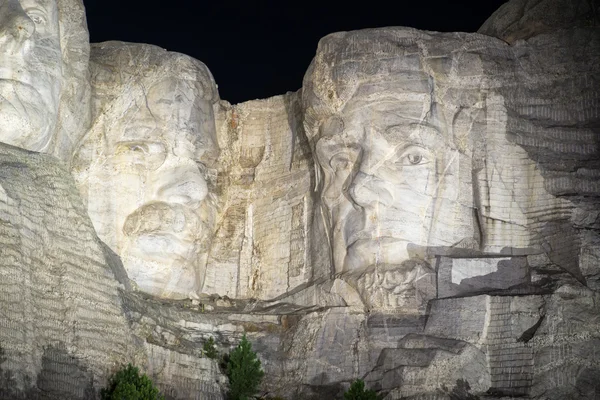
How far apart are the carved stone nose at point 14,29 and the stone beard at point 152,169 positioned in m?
2.84

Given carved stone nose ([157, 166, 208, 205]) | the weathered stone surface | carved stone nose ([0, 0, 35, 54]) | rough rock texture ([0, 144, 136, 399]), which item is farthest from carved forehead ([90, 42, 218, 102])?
rough rock texture ([0, 144, 136, 399])

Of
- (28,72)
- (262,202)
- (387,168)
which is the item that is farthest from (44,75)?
(387,168)

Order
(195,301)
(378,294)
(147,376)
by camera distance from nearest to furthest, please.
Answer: (147,376) < (378,294) < (195,301)

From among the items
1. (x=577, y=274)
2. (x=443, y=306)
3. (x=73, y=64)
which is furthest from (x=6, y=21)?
(x=577, y=274)

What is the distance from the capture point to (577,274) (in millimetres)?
27422

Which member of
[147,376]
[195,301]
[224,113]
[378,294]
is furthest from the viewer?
[224,113]

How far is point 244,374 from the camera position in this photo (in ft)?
87.1

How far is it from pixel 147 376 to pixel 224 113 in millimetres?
7303

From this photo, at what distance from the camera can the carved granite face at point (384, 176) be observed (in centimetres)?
2856

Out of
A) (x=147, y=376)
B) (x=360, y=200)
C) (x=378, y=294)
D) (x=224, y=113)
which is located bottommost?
(x=147, y=376)

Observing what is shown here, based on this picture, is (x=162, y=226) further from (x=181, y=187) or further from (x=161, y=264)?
(x=181, y=187)

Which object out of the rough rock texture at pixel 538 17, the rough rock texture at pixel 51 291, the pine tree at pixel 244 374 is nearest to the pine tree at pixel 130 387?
the rough rock texture at pixel 51 291

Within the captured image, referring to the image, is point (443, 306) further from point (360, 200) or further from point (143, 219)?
point (143, 219)

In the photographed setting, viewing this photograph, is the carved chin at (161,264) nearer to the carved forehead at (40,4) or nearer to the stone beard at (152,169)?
the stone beard at (152,169)
